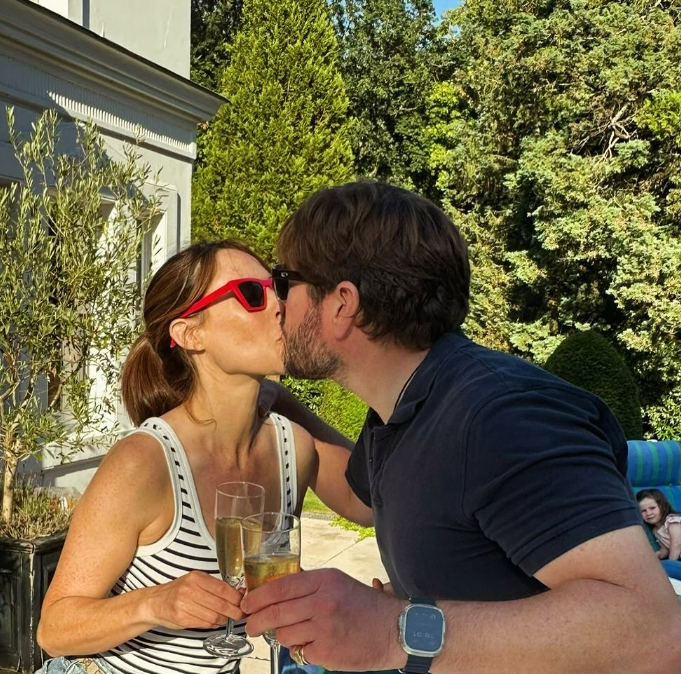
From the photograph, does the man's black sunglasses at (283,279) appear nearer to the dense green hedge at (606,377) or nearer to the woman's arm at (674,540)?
the woman's arm at (674,540)

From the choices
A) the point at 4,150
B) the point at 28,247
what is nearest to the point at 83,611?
the point at 28,247

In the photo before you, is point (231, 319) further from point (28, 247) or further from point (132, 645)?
point (28, 247)

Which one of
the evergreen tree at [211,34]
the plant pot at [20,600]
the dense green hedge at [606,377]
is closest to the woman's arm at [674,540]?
the dense green hedge at [606,377]

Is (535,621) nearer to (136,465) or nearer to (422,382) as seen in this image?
(422,382)

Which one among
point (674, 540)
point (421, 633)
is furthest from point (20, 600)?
point (674, 540)

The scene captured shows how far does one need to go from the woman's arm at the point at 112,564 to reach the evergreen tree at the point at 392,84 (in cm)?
2004

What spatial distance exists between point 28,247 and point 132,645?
3346 mm

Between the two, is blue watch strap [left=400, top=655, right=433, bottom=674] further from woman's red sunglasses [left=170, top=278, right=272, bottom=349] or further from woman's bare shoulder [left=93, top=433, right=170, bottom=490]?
woman's red sunglasses [left=170, top=278, right=272, bottom=349]

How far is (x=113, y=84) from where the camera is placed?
280 inches

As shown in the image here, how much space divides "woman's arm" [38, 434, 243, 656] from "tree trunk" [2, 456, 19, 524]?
3.05 metres

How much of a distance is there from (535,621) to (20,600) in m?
4.04

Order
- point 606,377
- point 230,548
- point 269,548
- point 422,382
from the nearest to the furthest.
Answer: point 422,382, point 269,548, point 230,548, point 606,377

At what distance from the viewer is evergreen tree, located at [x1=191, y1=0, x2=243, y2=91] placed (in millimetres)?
21406

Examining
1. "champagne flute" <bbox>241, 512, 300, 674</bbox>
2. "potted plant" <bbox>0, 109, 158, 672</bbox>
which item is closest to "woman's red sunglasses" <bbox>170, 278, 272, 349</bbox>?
"champagne flute" <bbox>241, 512, 300, 674</bbox>
